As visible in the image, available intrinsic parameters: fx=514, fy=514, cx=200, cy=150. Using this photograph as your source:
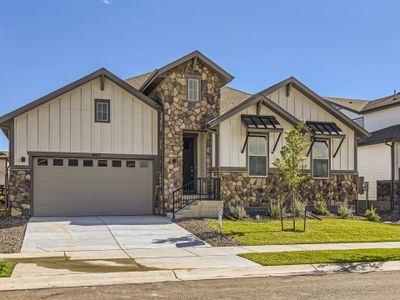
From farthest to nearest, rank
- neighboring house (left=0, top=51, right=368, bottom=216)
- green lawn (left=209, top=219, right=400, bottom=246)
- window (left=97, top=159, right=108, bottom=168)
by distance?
1. window (left=97, top=159, right=108, bottom=168)
2. neighboring house (left=0, top=51, right=368, bottom=216)
3. green lawn (left=209, top=219, right=400, bottom=246)

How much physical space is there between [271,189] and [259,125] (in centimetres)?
285

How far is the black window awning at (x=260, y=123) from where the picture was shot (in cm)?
2067

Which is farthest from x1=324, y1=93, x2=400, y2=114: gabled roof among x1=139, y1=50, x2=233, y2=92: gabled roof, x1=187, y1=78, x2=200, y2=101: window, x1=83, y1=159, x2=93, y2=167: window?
x1=83, y1=159, x2=93, y2=167: window

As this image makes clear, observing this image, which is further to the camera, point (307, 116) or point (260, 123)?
point (307, 116)

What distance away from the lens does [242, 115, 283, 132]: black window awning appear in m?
20.7

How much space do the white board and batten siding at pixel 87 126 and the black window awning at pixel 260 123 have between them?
150 inches

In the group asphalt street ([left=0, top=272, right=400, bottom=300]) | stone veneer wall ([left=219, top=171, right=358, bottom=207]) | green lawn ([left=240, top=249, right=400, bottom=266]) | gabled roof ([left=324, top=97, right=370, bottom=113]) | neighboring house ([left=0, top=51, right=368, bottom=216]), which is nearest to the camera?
asphalt street ([left=0, top=272, right=400, bottom=300])

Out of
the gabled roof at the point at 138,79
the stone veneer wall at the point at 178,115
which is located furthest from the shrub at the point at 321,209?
the gabled roof at the point at 138,79

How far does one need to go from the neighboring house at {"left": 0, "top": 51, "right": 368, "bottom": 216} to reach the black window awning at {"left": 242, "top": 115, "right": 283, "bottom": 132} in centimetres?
5

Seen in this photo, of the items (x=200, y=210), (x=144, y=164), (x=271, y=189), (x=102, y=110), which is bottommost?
(x=200, y=210)

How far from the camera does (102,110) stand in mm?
20562

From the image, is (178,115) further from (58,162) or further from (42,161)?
(42,161)

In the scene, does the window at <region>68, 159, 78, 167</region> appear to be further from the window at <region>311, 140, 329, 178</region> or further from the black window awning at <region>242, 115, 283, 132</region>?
the window at <region>311, 140, 329, 178</region>

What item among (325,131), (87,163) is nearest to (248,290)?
(87,163)
